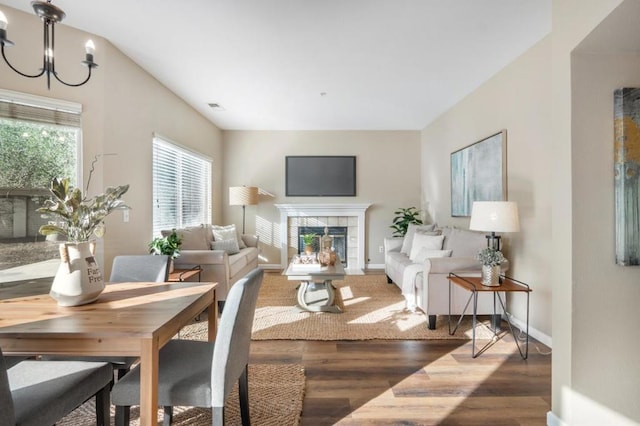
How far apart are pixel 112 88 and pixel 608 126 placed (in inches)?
147

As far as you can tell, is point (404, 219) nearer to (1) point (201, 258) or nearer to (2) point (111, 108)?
(1) point (201, 258)

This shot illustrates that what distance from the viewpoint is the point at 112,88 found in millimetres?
2850

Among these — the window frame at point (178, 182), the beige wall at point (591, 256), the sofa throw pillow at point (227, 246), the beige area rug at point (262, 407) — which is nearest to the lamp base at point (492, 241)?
the beige wall at point (591, 256)

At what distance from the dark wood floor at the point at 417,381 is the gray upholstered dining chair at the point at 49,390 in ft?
3.51

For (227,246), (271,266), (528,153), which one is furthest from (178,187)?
(528,153)

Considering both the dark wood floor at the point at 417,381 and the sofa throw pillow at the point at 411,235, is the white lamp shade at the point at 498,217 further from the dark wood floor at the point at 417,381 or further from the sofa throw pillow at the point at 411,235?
the sofa throw pillow at the point at 411,235

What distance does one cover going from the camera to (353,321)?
3.17 m

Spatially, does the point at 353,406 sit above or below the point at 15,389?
below

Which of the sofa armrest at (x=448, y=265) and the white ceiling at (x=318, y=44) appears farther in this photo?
the sofa armrest at (x=448, y=265)

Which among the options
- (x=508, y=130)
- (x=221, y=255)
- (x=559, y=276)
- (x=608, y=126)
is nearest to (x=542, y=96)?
(x=508, y=130)

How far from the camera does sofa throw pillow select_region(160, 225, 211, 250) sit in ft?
12.2

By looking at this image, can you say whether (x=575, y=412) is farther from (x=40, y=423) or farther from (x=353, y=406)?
(x=40, y=423)

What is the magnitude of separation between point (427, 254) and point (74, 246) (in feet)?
10.3

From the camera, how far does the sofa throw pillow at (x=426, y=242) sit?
3.71 m
